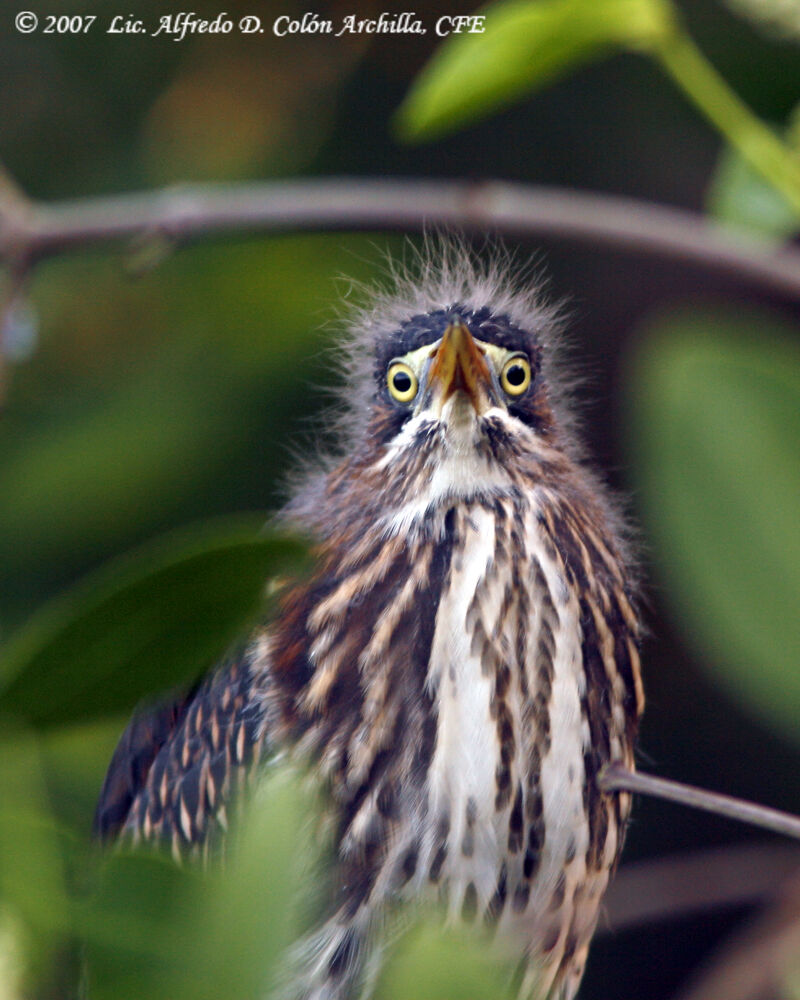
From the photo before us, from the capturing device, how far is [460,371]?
6.23 ft

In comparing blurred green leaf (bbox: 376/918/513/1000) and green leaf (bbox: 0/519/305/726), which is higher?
green leaf (bbox: 0/519/305/726)

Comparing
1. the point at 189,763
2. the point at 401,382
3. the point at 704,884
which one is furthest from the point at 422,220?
the point at 704,884

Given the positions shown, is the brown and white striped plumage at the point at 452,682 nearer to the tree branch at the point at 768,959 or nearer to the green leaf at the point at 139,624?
the tree branch at the point at 768,959

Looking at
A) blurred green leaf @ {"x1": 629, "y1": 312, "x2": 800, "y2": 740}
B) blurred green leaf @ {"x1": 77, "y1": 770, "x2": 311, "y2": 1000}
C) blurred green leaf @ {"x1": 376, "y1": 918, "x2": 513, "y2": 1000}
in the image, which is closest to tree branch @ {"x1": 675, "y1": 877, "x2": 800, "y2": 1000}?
blurred green leaf @ {"x1": 629, "y1": 312, "x2": 800, "y2": 740}

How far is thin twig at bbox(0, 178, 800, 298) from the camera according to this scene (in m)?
1.85

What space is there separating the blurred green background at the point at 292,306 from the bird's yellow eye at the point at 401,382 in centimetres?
35

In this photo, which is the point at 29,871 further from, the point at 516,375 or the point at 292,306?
the point at 292,306

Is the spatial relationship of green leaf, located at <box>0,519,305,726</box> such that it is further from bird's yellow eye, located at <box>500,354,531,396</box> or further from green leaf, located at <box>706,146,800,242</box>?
green leaf, located at <box>706,146,800,242</box>

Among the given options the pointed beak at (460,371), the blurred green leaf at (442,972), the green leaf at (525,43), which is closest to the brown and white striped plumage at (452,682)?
the pointed beak at (460,371)

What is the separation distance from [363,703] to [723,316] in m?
1.77

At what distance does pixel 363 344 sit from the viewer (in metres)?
2.44

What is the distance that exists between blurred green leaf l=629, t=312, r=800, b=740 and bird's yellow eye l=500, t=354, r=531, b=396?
202mm

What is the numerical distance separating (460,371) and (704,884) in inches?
45.2

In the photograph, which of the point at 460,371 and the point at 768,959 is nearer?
the point at 460,371
